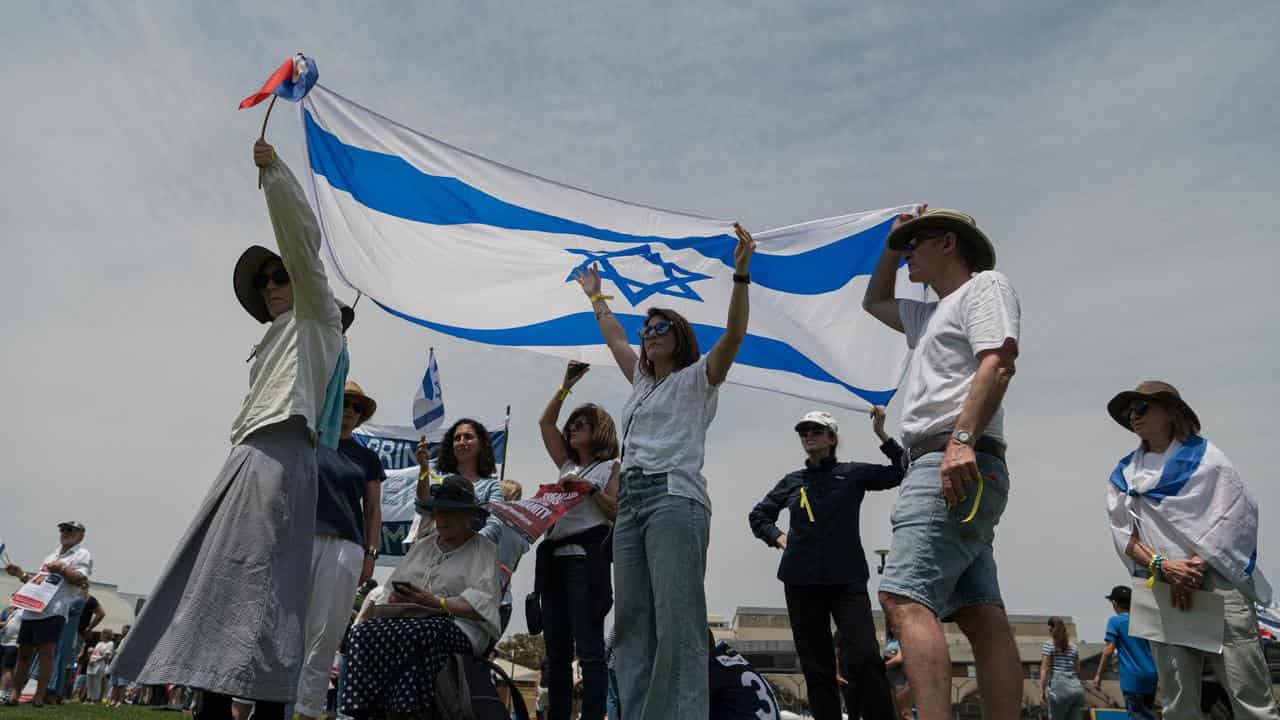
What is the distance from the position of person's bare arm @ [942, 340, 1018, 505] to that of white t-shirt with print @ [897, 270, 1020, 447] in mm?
46

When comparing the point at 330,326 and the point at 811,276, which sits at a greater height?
the point at 811,276

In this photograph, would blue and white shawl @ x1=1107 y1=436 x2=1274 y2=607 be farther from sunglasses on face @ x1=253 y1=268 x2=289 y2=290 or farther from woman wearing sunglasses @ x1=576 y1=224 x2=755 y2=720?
sunglasses on face @ x1=253 y1=268 x2=289 y2=290

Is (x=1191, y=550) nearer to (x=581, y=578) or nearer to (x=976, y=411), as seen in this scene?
(x=976, y=411)

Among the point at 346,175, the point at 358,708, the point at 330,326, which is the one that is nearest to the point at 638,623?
the point at 358,708

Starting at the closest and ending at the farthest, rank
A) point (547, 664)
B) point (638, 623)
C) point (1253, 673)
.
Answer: point (638, 623) < point (1253, 673) < point (547, 664)

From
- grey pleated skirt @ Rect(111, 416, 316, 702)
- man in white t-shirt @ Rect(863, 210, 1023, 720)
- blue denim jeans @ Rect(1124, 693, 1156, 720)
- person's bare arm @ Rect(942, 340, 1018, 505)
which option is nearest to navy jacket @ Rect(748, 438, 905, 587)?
man in white t-shirt @ Rect(863, 210, 1023, 720)

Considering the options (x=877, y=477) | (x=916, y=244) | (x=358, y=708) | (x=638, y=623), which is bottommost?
(x=358, y=708)

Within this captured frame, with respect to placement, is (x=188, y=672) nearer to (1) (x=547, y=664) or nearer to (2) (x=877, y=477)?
(1) (x=547, y=664)

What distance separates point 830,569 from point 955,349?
8.71 ft

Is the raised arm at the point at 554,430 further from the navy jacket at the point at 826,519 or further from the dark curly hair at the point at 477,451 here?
the navy jacket at the point at 826,519

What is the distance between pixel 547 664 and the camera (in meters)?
5.70

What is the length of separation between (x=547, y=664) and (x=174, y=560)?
2.76m

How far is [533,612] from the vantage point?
19.7 feet

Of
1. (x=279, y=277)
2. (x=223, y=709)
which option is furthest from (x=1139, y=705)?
(x=279, y=277)
